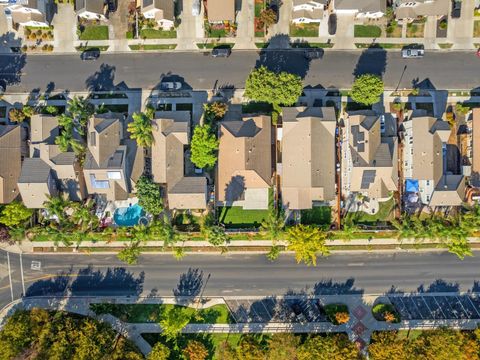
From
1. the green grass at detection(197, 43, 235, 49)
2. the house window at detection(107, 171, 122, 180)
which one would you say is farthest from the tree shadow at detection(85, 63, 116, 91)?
the house window at detection(107, 171, 122, 180)

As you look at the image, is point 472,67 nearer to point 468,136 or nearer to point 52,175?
point 468,136

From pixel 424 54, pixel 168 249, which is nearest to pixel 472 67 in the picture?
pixel 424 54

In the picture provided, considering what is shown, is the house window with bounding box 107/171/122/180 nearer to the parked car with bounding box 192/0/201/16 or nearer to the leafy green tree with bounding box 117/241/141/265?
the leafy green tree with bounding box 117/241/141/265

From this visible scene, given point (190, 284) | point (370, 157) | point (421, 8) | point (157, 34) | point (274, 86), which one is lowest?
point (190, 284)

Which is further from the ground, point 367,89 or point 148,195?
point 367,89

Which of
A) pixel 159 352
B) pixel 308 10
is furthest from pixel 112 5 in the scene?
pixel 159 352

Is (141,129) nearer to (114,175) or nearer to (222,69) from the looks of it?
(114,175)
